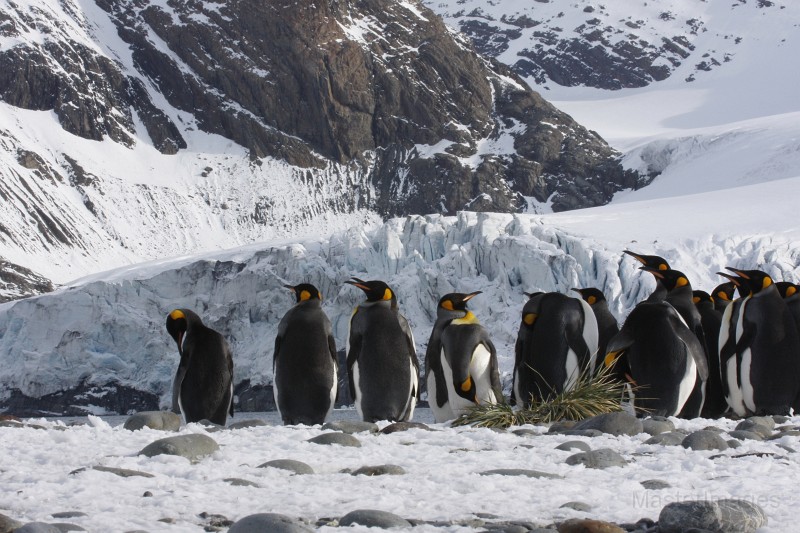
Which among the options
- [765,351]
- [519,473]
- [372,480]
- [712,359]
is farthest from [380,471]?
[712,359]

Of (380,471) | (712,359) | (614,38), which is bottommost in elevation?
(712,359)

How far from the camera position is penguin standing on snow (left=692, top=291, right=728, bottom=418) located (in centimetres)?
1041

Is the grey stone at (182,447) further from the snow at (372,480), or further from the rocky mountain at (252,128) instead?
the rocky mountain at (252,128)

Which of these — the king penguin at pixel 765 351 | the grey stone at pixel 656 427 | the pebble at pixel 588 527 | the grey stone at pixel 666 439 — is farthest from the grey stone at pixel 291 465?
the king penguin at pixel 765 351

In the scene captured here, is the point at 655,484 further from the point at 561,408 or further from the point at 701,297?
the point at 701,297

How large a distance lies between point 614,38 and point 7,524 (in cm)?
17960

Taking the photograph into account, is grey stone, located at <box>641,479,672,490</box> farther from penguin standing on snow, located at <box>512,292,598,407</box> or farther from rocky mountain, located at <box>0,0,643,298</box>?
rocky mountain, located at <box>0,0,643,298</box>

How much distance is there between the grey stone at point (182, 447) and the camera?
16.5ft

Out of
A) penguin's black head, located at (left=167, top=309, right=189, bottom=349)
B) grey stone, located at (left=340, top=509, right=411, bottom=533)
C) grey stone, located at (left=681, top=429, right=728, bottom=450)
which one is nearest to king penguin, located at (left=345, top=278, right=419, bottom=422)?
penguin's black head, located at (left=167, top=309, right=189, bottom=349)

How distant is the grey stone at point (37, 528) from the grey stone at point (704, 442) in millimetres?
3488

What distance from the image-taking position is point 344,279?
44.7 m

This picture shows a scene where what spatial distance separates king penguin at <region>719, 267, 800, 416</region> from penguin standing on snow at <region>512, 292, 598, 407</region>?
130 cm

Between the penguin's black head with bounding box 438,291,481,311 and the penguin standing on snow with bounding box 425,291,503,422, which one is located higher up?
the penguin's black head with bounding box 438,291,481,311

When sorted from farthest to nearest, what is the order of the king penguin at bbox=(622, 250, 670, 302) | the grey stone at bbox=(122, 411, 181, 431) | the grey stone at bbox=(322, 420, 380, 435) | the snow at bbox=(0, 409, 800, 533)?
the king penguin at bbox=(622, 250, 670, 302)
the grey stone at bbox=(322, 420, 380, 435)
the grey stone at bbox=(122, 411, 181, 431)
the snow at bbox=(0, 409, 800, 533)
